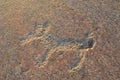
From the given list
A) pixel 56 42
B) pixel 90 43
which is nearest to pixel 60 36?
pixel 56 42

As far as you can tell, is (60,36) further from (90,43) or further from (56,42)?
(90,43)

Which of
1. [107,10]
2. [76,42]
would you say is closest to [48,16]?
[76,42]

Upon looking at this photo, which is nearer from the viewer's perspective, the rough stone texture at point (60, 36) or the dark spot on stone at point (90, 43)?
the rough stone texture at point (60, 36)

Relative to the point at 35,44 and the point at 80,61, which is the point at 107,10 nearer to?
the point at 80,61

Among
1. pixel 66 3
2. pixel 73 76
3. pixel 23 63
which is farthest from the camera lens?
pixel 66 3
